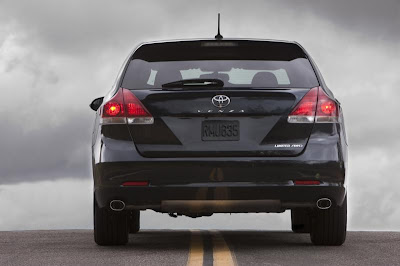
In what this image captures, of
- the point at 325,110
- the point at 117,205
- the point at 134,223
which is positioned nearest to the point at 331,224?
the point at 325,110

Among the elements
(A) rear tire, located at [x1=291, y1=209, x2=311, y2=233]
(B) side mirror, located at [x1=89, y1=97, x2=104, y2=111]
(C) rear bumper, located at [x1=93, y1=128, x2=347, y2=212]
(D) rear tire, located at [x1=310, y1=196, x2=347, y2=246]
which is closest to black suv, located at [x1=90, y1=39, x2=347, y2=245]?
(C) rear bumper, located at [x1=93, y1=128, x2=347, y2=212]

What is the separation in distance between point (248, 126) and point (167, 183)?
877 millimetres

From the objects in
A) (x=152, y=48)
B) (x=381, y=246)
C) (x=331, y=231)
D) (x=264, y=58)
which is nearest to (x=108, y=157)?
(x=152, y=48)

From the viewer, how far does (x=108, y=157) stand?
788cm

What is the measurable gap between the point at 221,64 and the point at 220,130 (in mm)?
774

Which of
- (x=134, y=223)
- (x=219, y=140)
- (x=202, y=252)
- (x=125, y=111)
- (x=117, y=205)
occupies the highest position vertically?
(x=125, y=111)

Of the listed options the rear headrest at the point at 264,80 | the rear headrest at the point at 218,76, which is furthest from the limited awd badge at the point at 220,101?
the rear headrest at the point at 264,80

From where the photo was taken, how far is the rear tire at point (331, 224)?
336 inches

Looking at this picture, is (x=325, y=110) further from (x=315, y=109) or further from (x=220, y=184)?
(x=220, y=184)

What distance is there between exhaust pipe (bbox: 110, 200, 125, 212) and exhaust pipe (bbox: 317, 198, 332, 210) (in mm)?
1764

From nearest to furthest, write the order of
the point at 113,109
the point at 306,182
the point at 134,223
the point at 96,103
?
1. the point at 306,182
2. the point at 113,109
3. the point at 96,103
4. the point at 134,223

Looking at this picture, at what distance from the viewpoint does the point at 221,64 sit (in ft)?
27.1

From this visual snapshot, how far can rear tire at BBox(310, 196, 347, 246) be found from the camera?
8523mm

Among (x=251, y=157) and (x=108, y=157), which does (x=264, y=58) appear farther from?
(x=108, y=157)
